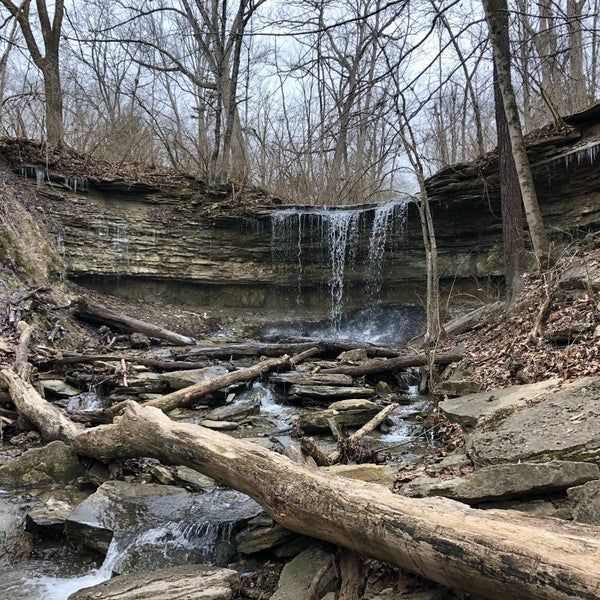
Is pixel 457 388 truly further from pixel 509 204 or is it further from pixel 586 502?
pixel 509 204

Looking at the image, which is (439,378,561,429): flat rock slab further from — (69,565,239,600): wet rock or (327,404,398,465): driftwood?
(69,565,239,600): wet rock

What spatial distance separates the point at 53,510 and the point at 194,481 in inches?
47.6

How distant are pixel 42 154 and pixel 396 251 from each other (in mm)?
10666

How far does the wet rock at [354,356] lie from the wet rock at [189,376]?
2.23m

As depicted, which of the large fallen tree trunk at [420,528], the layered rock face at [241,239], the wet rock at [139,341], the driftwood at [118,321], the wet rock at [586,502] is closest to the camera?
the large fallen tree trunk at [420,528]

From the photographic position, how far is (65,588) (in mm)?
3434

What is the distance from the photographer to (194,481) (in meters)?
4.85

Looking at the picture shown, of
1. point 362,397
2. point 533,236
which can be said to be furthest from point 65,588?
point 533,236

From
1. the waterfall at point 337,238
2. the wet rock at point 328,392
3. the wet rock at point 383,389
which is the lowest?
the wet rock at point 383,389

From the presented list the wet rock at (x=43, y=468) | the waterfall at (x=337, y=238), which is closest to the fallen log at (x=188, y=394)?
the wet rock at (x=43, y=468)

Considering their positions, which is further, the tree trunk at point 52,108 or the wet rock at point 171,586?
the tree trunk at point 52,108

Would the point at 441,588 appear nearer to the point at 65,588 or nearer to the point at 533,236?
the point at 65,588

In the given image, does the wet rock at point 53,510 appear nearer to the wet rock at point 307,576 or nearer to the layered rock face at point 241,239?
the wet rock at point 307,576

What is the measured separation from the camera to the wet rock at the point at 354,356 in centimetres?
942
